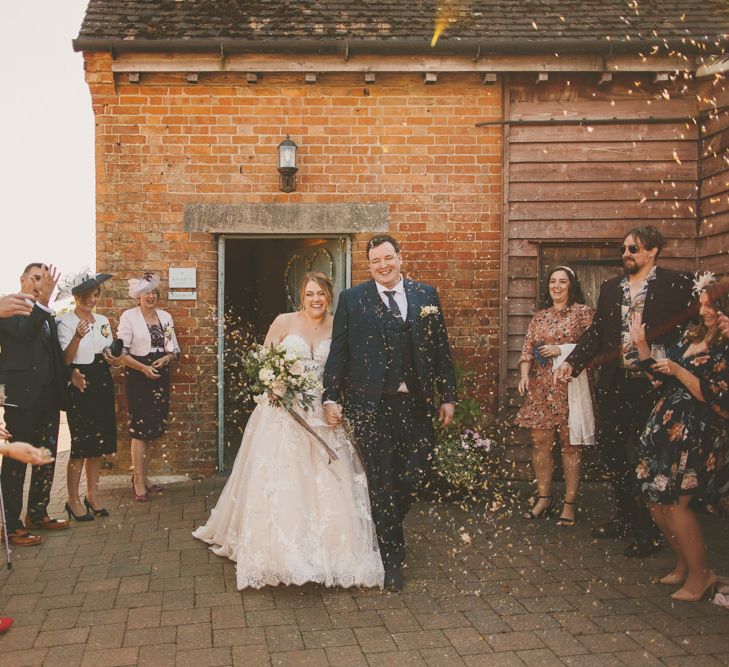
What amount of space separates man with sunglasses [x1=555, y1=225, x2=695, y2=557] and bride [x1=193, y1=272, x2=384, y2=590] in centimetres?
182

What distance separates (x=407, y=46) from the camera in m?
7.12

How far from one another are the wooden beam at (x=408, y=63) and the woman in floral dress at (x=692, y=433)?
3761 millimetres

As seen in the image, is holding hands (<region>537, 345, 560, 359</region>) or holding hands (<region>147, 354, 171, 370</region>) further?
holding hands (<region>147, 354, 171, 370</region>)

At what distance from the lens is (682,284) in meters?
4.98

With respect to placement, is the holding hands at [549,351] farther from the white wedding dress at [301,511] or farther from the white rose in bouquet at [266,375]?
the white rose in bouquet at [266,375]

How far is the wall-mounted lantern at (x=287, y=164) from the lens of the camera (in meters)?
7.25

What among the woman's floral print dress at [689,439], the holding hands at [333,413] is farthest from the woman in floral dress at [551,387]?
the holding hands at [333,413]

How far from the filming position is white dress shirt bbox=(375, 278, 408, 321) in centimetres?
477

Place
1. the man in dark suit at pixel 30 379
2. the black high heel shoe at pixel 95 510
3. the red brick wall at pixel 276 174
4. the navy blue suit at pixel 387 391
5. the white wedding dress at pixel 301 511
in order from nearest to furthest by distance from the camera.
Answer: the white wedding dress at pixel 301 511, the navy blue suit at pixel 387 391, the man in dark suit at pixel 30 379, the black high heel shoe at pixel 95 510, the red brick wall at pixel 276 174

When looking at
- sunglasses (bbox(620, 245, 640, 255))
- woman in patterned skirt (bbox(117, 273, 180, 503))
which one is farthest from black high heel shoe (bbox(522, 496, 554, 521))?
woman in patterned skirt (bbox(117, 273, 180, 503))

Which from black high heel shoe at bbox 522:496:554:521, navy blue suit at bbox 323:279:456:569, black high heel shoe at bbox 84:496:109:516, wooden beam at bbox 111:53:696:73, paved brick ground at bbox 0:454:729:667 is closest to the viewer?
paved brick ground at bbox 0:454:729:667

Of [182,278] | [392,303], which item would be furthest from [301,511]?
[182,278]

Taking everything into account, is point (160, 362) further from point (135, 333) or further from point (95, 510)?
point (95, 510)

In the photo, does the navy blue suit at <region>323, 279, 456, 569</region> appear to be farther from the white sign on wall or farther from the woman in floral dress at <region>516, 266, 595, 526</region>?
the white sign on wall
